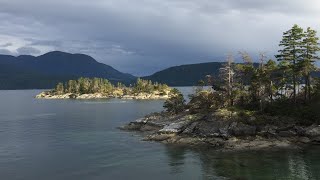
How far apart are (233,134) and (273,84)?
26062 mm

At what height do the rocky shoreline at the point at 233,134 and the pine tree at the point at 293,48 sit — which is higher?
the pine tree at the point at 293,48

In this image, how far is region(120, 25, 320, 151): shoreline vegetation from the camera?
295 feet

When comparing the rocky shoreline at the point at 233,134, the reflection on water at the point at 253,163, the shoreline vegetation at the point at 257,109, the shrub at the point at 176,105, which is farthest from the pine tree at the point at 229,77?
the reflection on water at the point at 253,163

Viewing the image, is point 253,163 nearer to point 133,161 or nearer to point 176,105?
point 133,161

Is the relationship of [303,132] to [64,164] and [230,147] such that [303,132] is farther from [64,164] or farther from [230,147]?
[64,164]

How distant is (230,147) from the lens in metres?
85.5

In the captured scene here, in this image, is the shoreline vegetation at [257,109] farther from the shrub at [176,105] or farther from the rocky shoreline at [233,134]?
the shrub at [176,105]

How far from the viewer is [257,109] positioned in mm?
103562

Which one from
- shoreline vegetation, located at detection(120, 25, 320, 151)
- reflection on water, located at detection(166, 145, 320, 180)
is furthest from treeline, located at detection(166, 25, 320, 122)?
reflection on water, located at detection(166, 145, 320, 180)

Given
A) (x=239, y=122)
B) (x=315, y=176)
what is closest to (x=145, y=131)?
(x=239, y=122)

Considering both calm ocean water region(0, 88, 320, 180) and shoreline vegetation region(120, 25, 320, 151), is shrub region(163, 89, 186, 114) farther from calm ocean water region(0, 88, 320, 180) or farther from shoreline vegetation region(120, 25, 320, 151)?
calm ocean water region(0, 88, 320, 180)

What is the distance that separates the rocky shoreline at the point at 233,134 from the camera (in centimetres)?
8694

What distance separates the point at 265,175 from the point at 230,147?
20501 millimetres

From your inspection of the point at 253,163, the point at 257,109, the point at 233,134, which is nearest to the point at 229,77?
the point at 257,109
